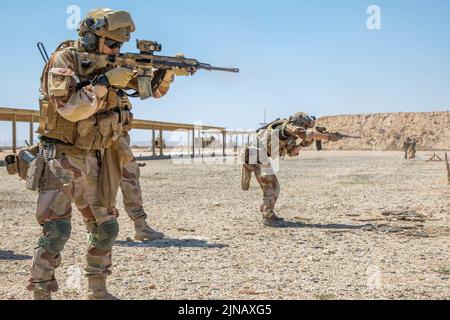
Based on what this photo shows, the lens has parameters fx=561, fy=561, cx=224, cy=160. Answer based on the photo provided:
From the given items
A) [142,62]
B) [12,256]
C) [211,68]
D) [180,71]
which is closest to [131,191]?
[12,256]

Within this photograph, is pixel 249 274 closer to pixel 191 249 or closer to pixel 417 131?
pixel 191 249

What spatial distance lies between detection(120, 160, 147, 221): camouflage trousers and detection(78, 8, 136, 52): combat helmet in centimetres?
309

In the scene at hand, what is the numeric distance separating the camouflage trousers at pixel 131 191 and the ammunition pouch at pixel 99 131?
2.96 m

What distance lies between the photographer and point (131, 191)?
734cm

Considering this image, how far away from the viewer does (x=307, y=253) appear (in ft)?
20.9

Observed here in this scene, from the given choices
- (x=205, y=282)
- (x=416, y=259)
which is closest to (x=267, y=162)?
(x=416, y=259)

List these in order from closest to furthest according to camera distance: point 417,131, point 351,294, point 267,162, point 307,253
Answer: point 351,294 < point 307,253 < point 267,162 < point 417,131

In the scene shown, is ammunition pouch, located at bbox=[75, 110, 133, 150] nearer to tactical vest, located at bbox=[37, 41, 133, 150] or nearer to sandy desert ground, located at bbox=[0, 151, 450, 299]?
tactical vest, located at bbox=[37, 41, 133, 150]

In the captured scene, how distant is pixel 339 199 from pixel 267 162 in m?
4.08

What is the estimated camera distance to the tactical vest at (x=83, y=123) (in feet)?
13.8

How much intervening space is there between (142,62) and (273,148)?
182 inches

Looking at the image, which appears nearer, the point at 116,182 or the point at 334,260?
the point at 116,182

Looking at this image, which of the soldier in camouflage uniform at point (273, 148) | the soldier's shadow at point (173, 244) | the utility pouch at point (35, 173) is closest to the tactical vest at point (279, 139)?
the soldier in camouflage uniform at point (273, 148)

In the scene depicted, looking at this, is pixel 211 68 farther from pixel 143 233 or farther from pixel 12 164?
pixel 143 233
